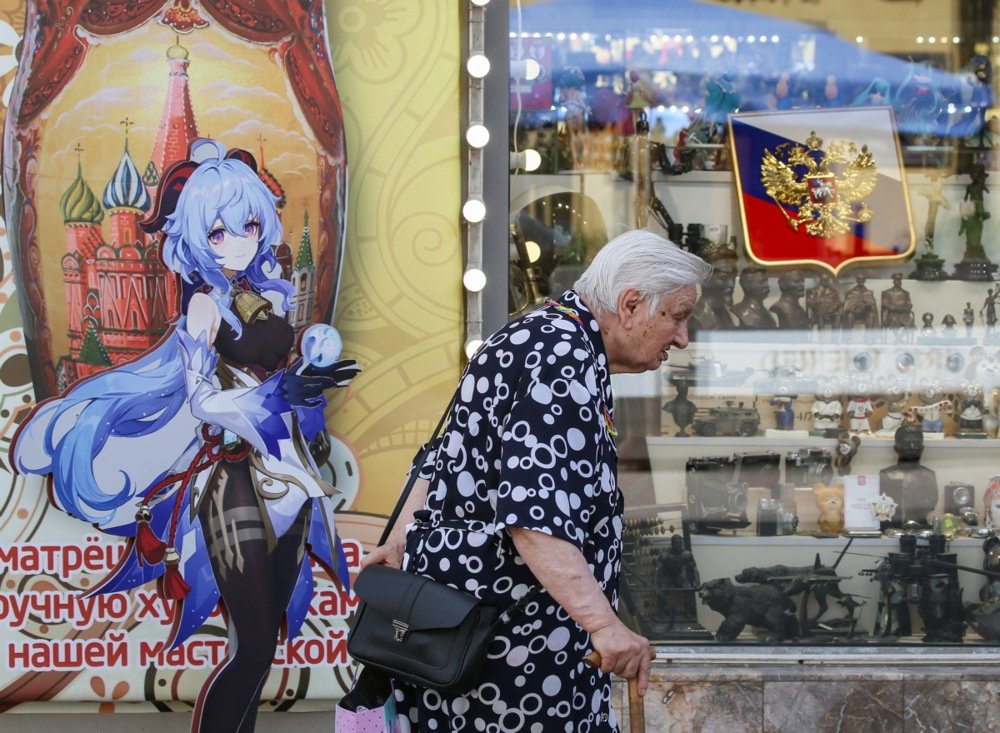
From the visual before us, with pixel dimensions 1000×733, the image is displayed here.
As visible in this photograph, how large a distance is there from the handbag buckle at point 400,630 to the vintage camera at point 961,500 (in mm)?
2946

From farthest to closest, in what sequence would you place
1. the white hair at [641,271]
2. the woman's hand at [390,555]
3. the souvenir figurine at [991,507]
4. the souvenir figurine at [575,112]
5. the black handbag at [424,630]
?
the souvenir figurine at [991,507], the souvenir figurine at [575,112], the woman's hand at [390,555], the white hair at [641,271], the black handbag at [424,630]

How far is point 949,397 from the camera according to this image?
4742mm

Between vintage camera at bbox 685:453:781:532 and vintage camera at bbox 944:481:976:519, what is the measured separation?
65 centimetres

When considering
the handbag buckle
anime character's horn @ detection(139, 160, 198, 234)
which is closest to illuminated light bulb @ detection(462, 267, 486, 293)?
anime character's horn @ detection(139, 160, 198, 234)

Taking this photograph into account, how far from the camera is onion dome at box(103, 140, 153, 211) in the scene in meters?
4.02

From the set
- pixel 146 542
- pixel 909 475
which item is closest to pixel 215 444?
pixel 146 542

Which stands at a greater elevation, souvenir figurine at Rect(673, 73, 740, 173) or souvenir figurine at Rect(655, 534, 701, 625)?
souvenir figurine at Rect(673, 73, 740, 173)

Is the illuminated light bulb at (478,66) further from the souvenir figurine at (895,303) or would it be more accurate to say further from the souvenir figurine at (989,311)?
the souvenir figurine at (989,311)

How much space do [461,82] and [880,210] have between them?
1.71 metres

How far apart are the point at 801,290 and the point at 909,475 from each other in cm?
81

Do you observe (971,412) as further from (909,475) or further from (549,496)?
(549,496)

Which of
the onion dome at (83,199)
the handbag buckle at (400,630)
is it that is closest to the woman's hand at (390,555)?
the handbag buckle at (400,630)

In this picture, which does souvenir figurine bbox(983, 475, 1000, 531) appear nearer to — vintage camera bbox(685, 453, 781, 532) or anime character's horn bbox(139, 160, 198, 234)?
vintage camera bbox(685, 453, 781, 532)

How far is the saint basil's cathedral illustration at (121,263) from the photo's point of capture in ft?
13.2
